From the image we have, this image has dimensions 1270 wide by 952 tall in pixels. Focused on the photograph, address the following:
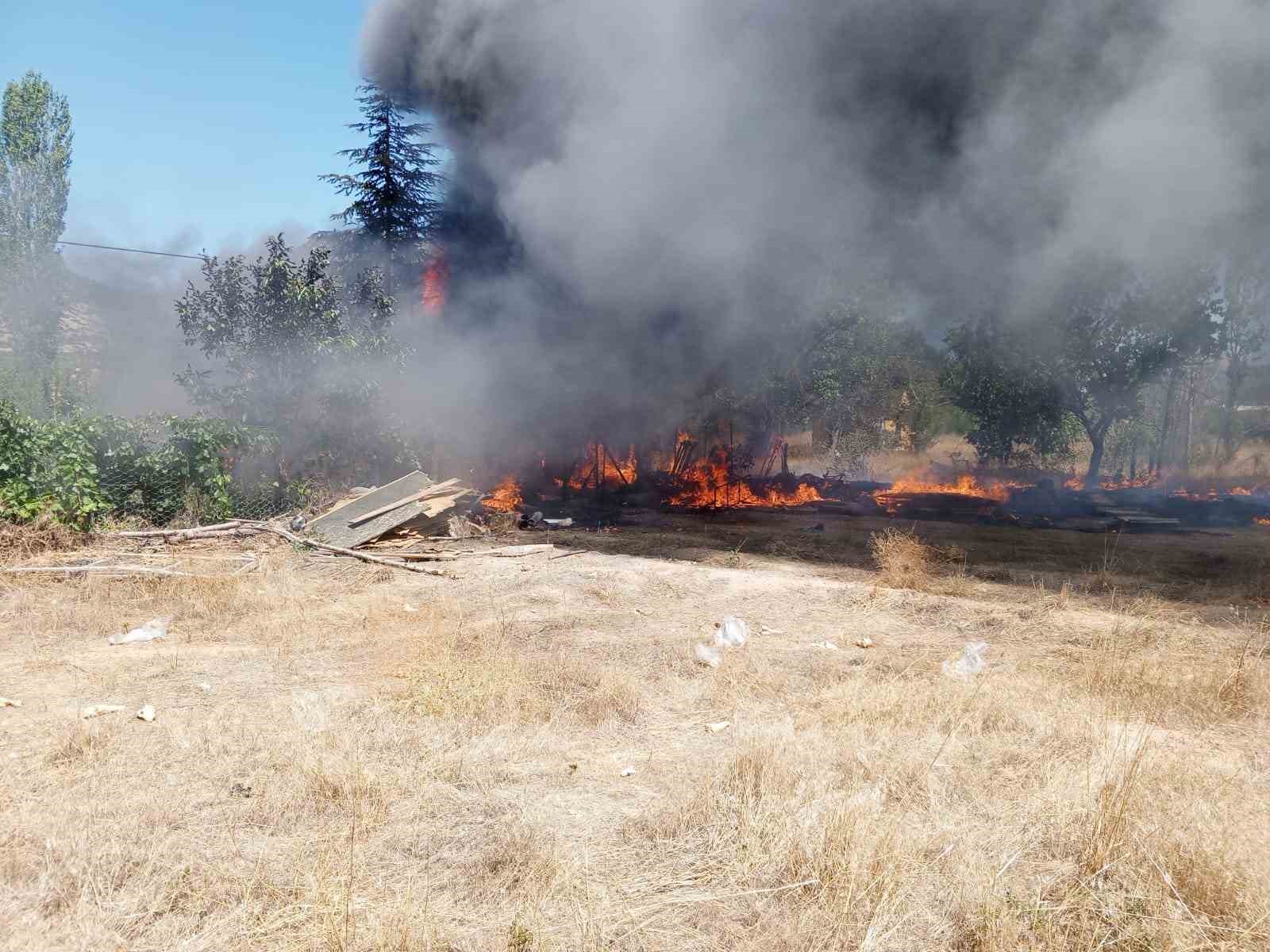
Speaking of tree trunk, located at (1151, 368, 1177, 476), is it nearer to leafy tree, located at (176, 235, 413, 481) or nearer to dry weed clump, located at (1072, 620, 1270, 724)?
dry weed clump, located at (1072, 620, 1270, 724)

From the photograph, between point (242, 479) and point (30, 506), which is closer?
point (30, 506)

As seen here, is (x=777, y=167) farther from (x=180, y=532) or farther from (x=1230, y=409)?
(x=1230, y=409)

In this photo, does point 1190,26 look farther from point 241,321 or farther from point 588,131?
point 241,321

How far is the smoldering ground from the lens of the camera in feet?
42.0

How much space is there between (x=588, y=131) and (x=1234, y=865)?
1758 centimetres

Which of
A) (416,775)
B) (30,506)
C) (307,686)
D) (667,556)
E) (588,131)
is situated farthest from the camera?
(588,131)

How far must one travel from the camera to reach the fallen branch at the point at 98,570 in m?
7.66

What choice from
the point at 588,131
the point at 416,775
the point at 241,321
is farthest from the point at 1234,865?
the point at 588,131

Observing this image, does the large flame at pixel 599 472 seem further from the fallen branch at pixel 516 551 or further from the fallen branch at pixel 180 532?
the fallen branch at pixel 180 532

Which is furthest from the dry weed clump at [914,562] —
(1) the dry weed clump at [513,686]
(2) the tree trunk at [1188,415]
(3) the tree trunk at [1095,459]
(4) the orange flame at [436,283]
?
(2) the tree trunk at [1188,415]

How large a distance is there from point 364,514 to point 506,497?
4.40 m

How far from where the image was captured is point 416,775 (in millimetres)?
3578

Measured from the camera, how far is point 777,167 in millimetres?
16438

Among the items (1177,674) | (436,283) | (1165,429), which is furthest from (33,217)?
(1165,429)
